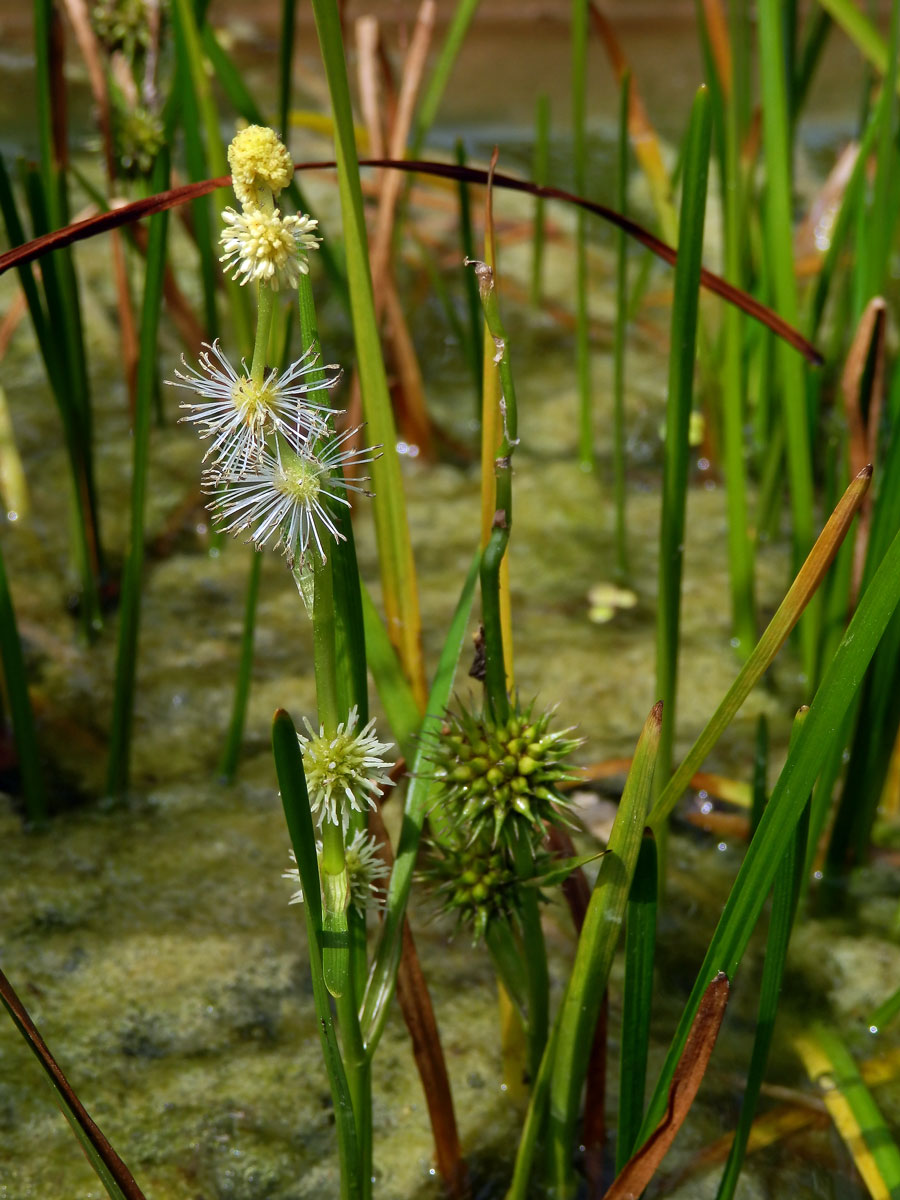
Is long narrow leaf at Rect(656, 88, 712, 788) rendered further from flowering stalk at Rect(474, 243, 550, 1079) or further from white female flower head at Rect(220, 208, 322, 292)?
white female flower head at Rect(220, 208, 322, 292)

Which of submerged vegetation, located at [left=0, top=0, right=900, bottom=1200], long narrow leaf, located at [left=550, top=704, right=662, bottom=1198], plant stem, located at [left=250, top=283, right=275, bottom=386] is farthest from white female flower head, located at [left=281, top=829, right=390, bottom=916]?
plant stem, located at [left=250, top=283, right=275, bottom=386]

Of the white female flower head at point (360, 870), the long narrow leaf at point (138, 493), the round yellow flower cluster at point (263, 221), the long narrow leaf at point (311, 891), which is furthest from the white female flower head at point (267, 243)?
the long narrow leaf at point (138, 493)

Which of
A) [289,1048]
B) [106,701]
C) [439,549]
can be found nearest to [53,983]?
[289,1048]

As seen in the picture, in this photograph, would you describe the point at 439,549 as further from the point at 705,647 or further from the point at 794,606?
the point at 794,606

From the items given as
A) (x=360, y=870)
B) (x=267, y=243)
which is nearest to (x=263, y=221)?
(x=267, y=243)

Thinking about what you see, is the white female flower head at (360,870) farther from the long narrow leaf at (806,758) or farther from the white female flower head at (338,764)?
the long narrow leaf at (806,758)

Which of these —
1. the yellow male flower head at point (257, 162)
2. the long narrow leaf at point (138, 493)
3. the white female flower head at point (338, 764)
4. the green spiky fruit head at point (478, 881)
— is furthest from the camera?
the long narrow leaf at point (138, 493)
